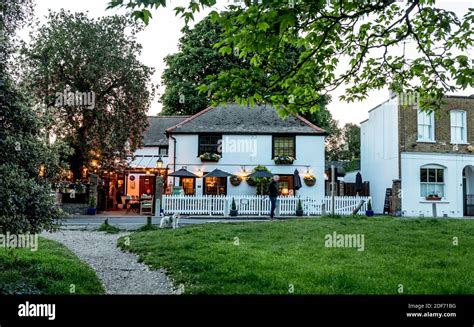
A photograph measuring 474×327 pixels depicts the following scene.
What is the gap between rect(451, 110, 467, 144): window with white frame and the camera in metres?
22.8

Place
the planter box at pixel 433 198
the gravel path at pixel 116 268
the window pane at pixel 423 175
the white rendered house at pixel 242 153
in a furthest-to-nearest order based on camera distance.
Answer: the white rendered house at pixel 242 153
the window pane at pixel 423 175
the planter box at pixel 433 198
the gravel path at pixel 116 268

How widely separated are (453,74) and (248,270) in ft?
16.8

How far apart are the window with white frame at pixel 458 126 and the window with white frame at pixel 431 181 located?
2.01m

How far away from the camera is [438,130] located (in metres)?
22.7

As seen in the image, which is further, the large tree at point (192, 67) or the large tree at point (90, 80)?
the large tree at point (90, 80)

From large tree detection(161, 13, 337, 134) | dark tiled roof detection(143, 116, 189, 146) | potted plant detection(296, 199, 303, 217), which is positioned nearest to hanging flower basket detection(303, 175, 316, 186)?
potted plant detection(296, 199, 303, 217)

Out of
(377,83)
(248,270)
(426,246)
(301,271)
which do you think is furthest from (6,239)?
(426,246)

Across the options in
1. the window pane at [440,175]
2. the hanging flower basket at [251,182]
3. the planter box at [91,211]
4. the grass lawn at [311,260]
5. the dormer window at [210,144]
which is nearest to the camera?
the grass lawn at [311,260]

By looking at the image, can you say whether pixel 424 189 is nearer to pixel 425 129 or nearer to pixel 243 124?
pixel 425 129

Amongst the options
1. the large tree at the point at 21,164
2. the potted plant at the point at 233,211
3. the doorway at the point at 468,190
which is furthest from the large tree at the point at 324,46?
the doorway at the point at 468,190

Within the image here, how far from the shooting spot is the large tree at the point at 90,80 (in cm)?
2034

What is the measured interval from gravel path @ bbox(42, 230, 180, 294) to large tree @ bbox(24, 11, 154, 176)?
11.1 meters

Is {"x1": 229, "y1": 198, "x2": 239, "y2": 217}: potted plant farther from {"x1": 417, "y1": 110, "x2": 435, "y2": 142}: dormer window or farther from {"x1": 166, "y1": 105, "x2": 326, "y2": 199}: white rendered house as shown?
{"x1": 417, "y1": 110, "x2": 435, "y2": 142}: dormer window

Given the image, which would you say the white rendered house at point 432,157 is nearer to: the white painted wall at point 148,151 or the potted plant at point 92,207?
the white painted wall at point 148,151
